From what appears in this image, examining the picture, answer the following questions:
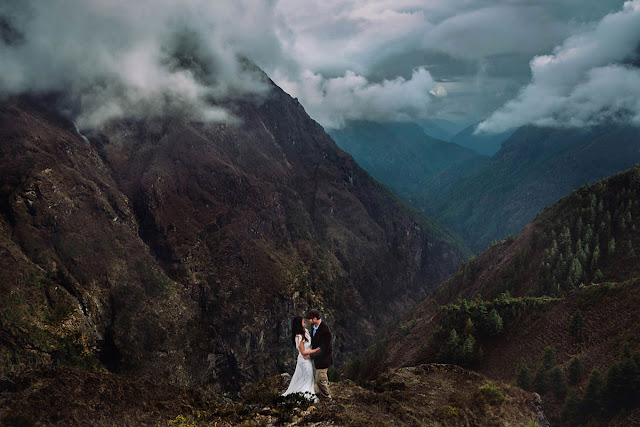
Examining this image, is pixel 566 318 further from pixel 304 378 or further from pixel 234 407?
pixel 234 407

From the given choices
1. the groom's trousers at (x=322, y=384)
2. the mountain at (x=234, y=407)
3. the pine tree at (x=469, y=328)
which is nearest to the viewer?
the groom's trousers at (x=322, y=384)

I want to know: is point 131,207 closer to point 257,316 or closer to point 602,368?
point 257,316

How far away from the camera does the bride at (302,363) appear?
15883 millimetres

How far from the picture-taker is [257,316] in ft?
481

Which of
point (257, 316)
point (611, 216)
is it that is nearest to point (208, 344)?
point (257, 316)

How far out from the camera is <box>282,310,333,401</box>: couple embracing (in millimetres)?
15875

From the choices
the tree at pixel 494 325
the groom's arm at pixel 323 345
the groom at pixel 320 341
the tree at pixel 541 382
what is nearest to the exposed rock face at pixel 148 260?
the groom at pixel 320 341

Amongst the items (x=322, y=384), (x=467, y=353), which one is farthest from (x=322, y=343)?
(x=467, y=353)

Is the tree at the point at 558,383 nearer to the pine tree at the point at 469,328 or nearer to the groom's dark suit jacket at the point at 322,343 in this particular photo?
the pine tree at the point at 469,328

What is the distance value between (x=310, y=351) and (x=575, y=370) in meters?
37.5

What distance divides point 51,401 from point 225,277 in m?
138

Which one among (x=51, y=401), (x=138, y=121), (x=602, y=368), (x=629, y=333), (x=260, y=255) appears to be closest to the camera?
(x=51, y=401)

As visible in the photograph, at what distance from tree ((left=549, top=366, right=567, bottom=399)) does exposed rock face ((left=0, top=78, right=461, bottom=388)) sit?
10844cm

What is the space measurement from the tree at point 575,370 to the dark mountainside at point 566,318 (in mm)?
112
